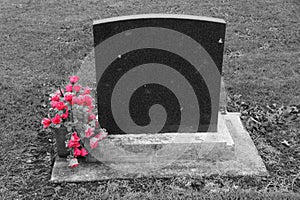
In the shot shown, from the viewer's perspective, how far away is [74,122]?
4.20 metres

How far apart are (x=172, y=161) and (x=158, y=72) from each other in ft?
2.98

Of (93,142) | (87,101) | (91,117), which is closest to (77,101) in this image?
(87,101)

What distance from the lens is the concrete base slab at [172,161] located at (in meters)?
4.24

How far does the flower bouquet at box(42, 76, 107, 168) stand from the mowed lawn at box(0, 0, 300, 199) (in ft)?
1.14

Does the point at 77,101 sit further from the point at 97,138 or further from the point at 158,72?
the point at 158,72

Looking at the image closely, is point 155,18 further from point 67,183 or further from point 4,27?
point 4,27

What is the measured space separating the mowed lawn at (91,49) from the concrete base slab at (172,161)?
105 millimetres

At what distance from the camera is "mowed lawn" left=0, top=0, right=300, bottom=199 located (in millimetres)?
4090

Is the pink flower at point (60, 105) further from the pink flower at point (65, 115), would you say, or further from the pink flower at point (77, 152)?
the pink flower at point (77, 152)

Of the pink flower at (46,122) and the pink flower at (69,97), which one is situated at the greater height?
the pink flower at (69,97)

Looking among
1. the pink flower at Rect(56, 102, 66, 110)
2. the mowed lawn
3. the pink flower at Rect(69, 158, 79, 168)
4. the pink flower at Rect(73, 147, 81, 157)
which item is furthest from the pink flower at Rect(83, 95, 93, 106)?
the mowed lawn

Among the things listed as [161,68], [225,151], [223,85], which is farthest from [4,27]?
[225,151]

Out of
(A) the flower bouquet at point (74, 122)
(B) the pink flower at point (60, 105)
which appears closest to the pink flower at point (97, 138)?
(A) the flower bouquet at point (74, 122)

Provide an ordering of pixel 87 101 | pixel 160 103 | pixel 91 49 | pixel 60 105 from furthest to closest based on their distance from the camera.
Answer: pixel 91 49
pixel 160 103
pixel 87 101
pixel 60 105
